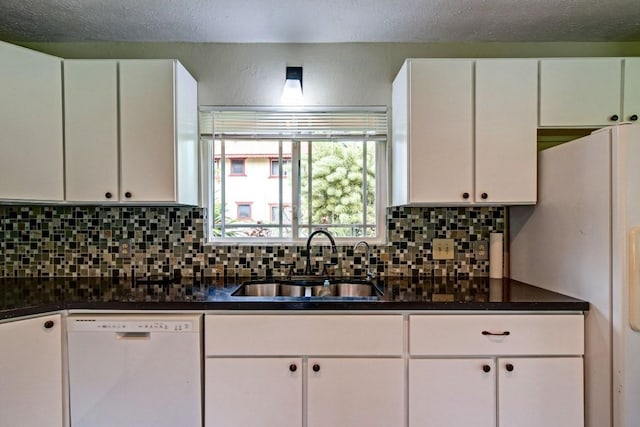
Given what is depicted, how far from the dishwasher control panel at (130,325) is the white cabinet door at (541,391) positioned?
1.37m

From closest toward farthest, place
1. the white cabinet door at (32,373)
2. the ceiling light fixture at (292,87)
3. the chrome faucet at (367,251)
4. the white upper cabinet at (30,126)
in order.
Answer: the white cabinet door at (32,373) → the white upper cabinet at (30,126) → the ceiling light fixture at (292,87) → the chrome faucet at (367,251)

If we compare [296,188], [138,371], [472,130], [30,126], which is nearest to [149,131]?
[30,126]

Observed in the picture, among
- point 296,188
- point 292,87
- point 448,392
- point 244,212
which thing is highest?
point 292,87

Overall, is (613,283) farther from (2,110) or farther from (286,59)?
(2,110)

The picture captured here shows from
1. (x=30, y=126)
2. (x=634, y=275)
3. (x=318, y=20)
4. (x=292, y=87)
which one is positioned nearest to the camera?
(x=634, y=275)

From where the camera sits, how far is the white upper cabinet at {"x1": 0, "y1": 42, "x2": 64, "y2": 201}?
5.52 ft

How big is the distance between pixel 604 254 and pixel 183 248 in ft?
6.92

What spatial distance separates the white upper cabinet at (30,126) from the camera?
1682 mm

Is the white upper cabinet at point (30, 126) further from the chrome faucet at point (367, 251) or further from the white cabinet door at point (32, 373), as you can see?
the chrome faucet at point (367, 251)

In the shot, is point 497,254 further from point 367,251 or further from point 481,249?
point 367,251

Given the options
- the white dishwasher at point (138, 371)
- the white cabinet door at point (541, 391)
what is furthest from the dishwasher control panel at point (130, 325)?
the white cabinet door at point (541, 391)

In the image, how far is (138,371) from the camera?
1.51m

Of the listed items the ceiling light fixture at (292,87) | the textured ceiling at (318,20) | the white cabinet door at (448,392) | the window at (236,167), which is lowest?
the white cabinet door at (448,392)

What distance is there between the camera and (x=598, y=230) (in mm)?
1412
